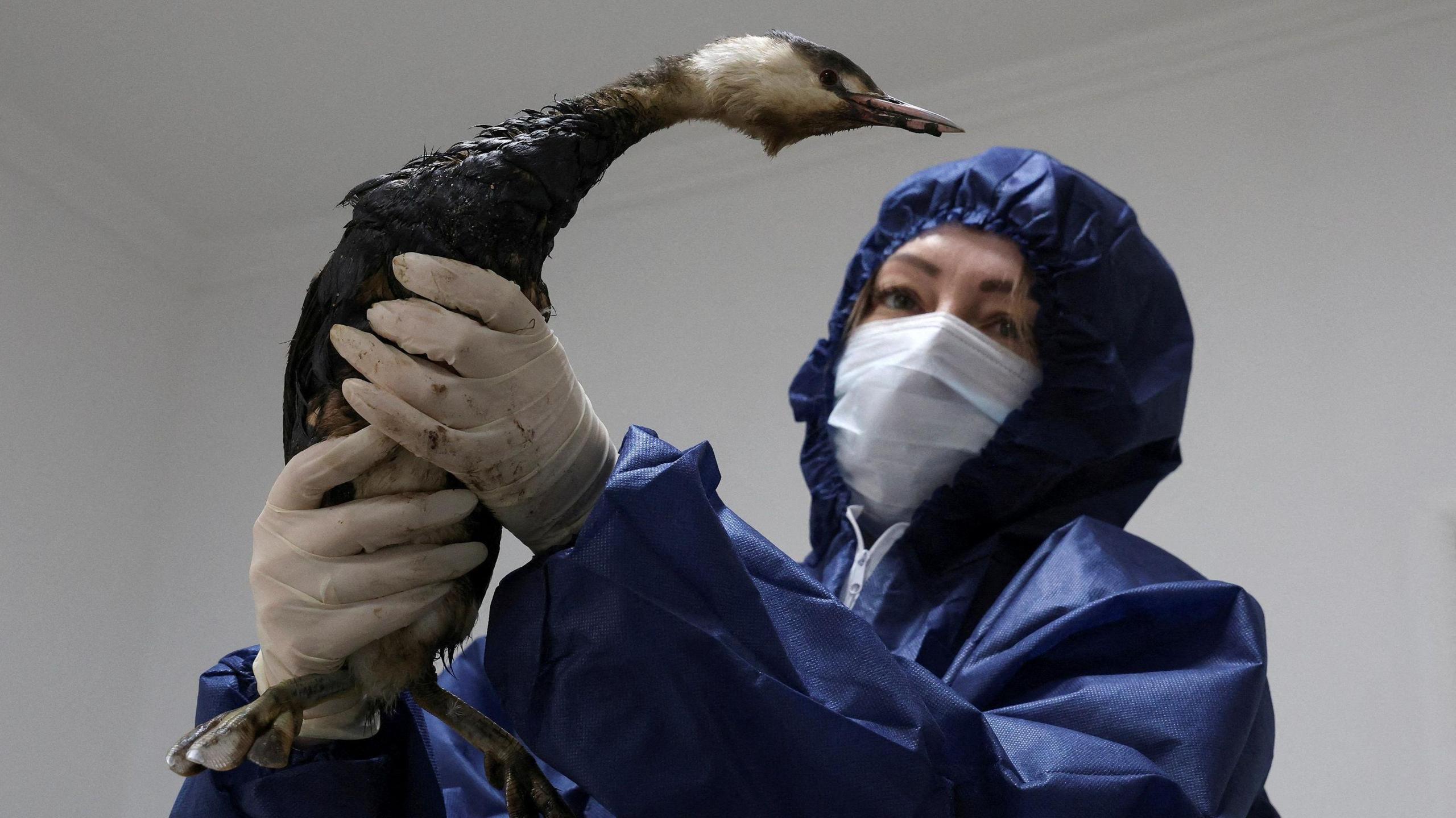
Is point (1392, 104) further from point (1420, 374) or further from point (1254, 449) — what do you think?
point (1254, 449)

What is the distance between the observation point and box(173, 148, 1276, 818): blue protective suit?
84 centimetres

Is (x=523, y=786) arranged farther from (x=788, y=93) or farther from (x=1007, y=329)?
(x=1007, y=329)

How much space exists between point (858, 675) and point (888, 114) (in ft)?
1.55

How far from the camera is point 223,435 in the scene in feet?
10.3

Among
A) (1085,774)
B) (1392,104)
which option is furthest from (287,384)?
(1392,104)

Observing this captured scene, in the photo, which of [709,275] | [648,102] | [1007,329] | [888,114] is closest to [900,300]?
[1007,329]

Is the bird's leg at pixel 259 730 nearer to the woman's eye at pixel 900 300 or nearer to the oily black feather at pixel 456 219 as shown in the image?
the oily black feather at pixel 456 219

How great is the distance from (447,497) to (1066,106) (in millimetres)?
2002

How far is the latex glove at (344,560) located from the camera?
85 cm

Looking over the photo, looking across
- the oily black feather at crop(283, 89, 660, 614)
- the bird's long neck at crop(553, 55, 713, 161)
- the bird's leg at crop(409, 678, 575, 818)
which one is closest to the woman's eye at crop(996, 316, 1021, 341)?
the bird's long neck at crop(553, 55, 713, 161)

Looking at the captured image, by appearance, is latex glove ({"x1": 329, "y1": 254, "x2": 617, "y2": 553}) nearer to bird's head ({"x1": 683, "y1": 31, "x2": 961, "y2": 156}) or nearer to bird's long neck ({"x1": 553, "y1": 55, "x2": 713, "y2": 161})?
bird's long neck ({"x1": 553, "y1": 55, "x2": 713, "y2": 161})

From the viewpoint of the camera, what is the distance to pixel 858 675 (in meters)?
0.87

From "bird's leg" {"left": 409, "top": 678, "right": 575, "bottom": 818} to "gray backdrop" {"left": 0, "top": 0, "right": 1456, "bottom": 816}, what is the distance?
1462mm

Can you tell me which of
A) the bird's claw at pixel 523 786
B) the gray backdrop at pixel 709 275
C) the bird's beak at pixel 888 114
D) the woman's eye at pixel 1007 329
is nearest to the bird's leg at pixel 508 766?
the bird's claw at pixel 523 786
